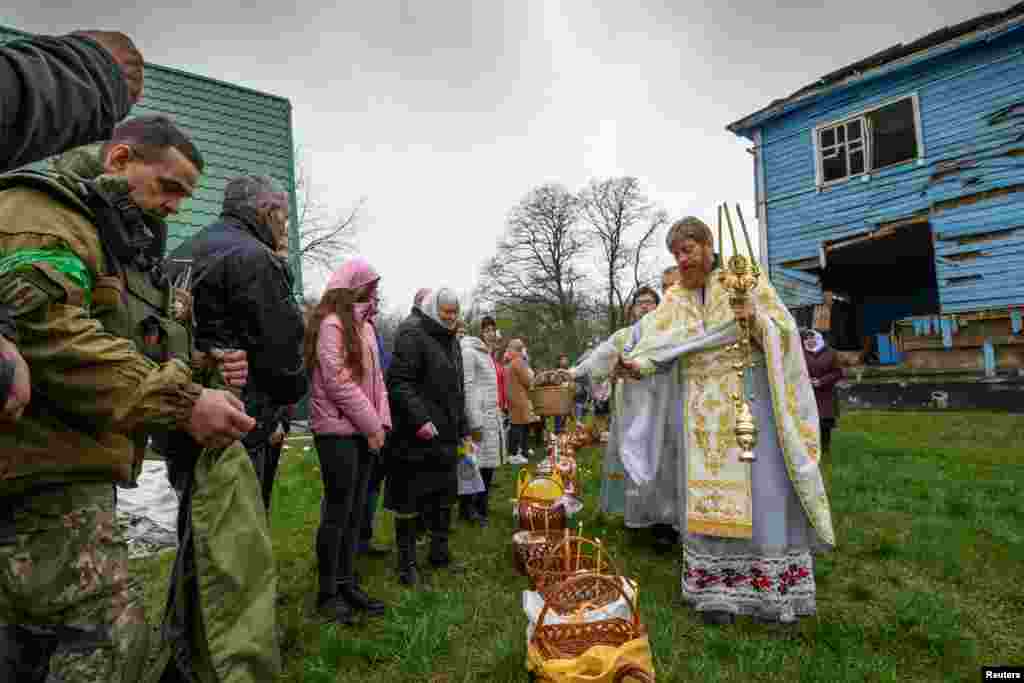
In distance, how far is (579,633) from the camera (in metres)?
2.27

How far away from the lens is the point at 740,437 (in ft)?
8.10

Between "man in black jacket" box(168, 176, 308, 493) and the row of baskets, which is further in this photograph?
"man in black jacket" box(168, 176, 308, 493)

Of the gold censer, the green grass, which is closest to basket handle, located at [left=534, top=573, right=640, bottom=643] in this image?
the green grass

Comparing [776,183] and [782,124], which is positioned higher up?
[782,124]

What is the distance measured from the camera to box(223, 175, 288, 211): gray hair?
2619 millimetres

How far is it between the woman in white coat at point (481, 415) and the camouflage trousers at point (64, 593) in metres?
3.96

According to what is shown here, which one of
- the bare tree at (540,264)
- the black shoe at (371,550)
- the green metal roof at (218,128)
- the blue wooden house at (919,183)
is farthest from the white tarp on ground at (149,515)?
the bare tree at (540,264)

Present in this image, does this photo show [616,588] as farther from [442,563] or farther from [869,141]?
[869,141]

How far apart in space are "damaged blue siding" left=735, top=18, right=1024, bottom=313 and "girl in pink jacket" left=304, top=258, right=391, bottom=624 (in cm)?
1298

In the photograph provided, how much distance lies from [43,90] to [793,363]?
3.38m

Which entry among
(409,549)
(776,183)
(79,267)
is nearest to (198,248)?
(79,267)

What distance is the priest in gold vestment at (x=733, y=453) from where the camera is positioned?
3053 millimetres

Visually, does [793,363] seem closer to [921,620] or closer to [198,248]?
[921,620]

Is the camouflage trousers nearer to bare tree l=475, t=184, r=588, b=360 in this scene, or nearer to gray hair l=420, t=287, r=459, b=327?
gray hair l=420, t=287, r=459, b=327
